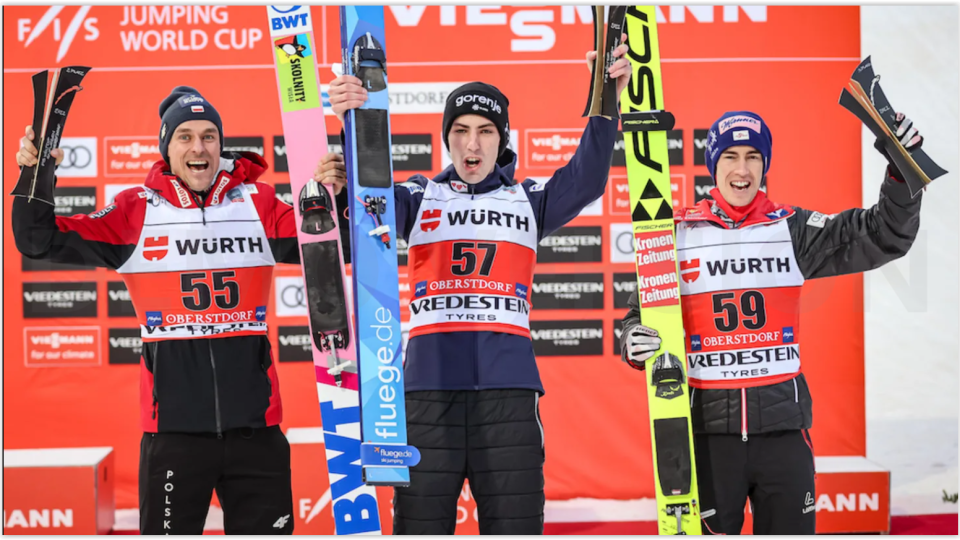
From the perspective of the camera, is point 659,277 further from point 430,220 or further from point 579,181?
point 430,220

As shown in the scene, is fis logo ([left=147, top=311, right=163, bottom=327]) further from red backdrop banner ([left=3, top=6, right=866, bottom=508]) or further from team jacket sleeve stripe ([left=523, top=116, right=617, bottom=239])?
red backdrop banner ([left=3, top=6, right=866, bottom=508])

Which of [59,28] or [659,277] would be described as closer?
[659,277]

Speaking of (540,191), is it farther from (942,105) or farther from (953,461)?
(953,461)

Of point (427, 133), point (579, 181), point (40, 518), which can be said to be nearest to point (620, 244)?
point (427, 133)

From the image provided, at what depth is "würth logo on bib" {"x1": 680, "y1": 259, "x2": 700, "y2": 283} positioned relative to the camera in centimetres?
258

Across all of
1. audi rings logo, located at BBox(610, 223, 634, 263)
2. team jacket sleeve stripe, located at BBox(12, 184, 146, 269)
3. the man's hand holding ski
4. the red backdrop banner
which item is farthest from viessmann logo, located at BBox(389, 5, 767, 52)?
the man's hand holding ski

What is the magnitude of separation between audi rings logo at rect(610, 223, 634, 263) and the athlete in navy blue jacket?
7.44 ft

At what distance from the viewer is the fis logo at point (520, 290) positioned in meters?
2.37

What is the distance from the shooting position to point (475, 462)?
2.22 metres

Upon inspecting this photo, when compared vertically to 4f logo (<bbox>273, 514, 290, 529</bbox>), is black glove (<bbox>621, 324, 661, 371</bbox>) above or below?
above

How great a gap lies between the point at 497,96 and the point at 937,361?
3.78 m

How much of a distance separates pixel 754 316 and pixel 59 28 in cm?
424

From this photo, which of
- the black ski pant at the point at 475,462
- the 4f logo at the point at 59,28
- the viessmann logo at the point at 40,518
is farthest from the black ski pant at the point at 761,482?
the 4f logo at the point at 59,28

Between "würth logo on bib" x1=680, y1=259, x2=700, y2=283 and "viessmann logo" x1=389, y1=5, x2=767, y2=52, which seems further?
"viessmann logo" x1=389, y1=5, x2=767, y2=52
